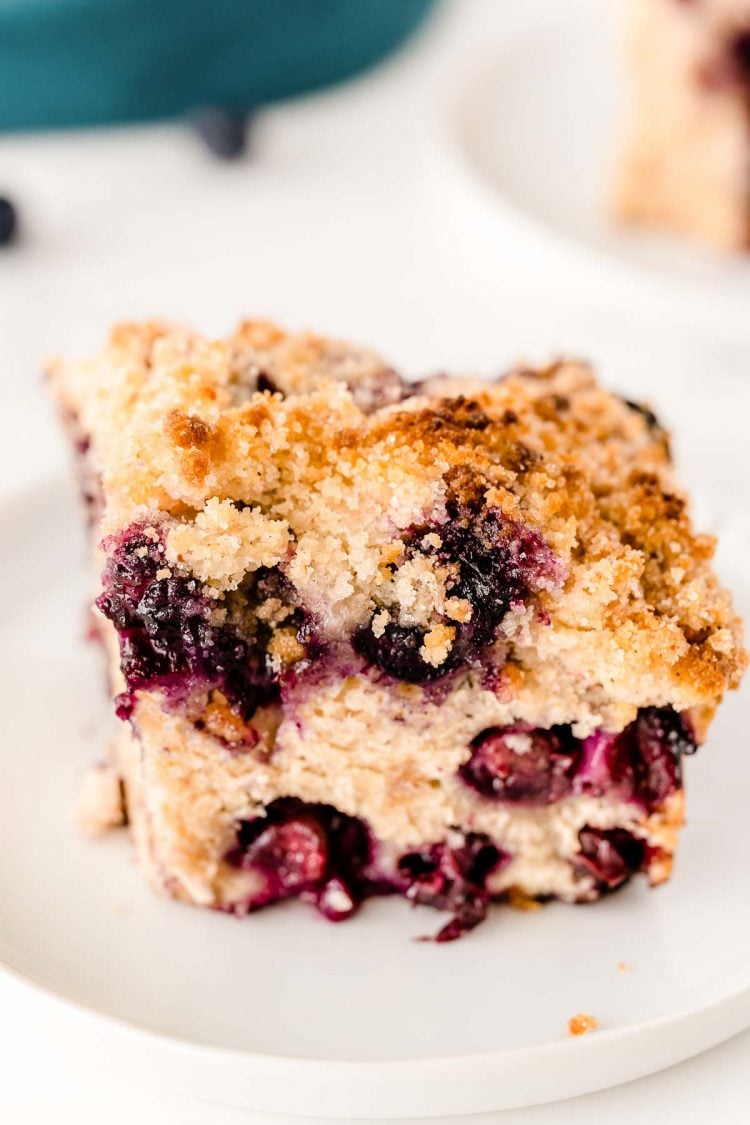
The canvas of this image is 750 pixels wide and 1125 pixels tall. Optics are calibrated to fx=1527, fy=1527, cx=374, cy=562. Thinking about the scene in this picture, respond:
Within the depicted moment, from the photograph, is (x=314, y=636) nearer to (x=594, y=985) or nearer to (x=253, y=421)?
(x=253, y=421)

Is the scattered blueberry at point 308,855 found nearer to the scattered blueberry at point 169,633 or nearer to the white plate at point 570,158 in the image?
the scattered blueberry at point 169,633

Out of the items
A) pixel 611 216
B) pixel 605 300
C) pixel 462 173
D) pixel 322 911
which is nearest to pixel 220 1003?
pixel 322 911

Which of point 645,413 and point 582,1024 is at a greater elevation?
point 645,413

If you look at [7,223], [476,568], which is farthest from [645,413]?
[7,223]

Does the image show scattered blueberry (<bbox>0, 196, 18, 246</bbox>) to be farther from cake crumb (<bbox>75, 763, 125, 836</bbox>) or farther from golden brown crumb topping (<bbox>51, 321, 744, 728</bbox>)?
cake crumb (<bbox>75, 763, 125, 836</bbox>)

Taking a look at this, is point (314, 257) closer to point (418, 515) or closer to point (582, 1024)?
point (418, 515)

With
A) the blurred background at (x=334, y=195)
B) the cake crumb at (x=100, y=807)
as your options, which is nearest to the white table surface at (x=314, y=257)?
the blurred background at (x=334, y=195)
